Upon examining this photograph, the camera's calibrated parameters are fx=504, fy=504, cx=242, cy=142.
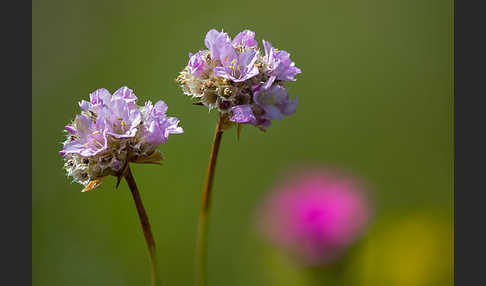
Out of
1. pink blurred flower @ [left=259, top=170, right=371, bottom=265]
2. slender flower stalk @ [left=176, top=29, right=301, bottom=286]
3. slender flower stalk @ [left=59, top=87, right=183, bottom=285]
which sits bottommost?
pink blurred flower @ [left=259, top=170, right=371, bottom=265]

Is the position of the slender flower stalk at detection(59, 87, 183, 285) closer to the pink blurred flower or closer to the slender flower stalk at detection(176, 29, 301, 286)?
the slender flower stalk at detection(176, 29, 301, 286)

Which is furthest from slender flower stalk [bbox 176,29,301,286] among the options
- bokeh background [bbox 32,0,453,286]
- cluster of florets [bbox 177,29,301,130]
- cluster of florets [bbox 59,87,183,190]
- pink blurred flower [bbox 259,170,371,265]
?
bokeh background [bbox 32,0,453,286]

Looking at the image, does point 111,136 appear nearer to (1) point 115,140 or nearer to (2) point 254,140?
(1) point 115,140

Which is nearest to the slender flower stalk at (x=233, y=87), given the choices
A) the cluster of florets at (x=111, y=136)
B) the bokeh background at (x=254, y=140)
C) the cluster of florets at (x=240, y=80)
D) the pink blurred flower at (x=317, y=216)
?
the cluster of florets at (x=240, y=80)

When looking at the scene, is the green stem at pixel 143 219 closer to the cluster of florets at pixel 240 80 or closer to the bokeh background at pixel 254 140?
the cluster of florets at pixel 240 80

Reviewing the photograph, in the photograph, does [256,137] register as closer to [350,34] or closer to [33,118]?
[350,34]

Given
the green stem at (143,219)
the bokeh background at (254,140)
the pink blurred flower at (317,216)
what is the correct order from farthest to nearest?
the bokeh background at (254,140), the pink blurred flower at (317,216), the green stem at (143,219)

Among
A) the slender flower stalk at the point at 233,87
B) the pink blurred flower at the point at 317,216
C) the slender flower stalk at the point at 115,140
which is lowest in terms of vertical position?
the pink blurred flower at the point at 317,216

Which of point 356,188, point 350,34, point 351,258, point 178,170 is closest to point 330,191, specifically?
point 356,188
